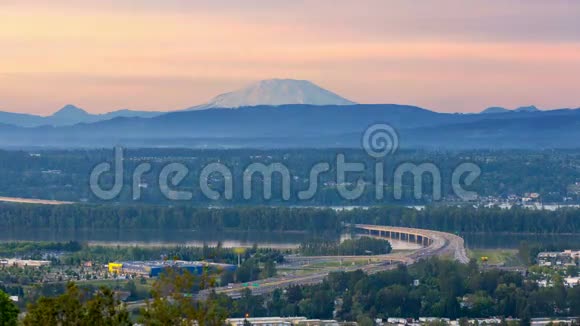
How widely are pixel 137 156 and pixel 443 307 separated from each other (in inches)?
2422

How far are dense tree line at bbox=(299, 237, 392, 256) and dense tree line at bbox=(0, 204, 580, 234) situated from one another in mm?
5928

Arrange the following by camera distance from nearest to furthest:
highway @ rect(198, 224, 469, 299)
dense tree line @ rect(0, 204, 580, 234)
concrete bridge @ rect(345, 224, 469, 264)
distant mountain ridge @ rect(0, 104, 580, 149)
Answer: highway @ rect(198, 224, 469, 299) → concrete bridge @ rect(345, 224, 469, 264) → dense tree line @ rect(0, 204, 580, 234) → distant mountain ridge @ rect(0, 104, 580, 149)

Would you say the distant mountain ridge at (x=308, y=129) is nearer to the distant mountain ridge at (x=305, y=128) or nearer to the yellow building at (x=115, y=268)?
the distant mountain ridge at (x=305, y=128)

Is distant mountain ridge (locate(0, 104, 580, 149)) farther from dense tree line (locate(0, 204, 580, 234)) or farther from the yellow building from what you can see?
the yellow building

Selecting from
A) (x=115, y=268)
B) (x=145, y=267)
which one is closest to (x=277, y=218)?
(x=115, y=268)

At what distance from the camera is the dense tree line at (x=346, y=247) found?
3976cm

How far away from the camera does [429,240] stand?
149 ft

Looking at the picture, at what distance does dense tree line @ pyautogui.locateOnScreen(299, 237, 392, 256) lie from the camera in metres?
39.8

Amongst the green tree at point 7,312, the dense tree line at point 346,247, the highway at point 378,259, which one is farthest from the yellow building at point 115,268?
the green tree at point 7,312

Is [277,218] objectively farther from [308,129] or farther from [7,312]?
[308,129]

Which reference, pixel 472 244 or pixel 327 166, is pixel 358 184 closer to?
pixel 327 166

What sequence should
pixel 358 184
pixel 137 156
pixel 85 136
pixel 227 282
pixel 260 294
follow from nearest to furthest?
pixel 260 294 < pixel 227 282 < pixel 358 184 < pixel 137 156 < pixel 85 136

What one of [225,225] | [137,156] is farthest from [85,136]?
[225,225]

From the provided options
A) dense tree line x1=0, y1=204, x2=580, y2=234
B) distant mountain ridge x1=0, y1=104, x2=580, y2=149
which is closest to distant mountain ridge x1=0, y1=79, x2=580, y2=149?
distant mountain ridge x1=0, y1=104, x2=580, y2=149
